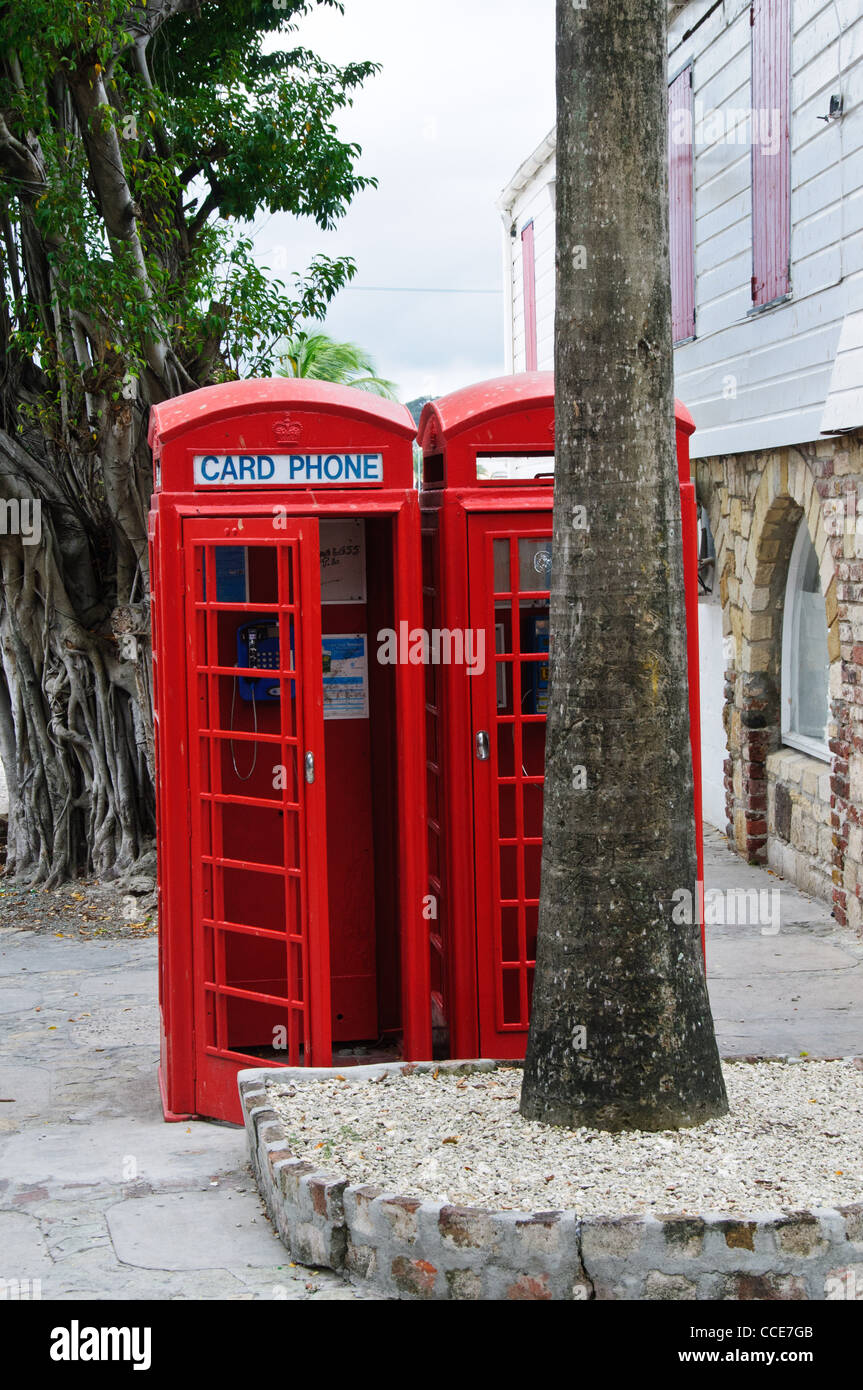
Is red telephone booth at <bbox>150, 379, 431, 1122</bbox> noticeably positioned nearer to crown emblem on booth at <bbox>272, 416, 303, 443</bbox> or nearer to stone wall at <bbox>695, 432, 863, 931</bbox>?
crown emblem on booth at <bbox>272, 416, 303, 443</bbox>

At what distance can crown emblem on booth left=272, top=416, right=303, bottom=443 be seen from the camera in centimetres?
544

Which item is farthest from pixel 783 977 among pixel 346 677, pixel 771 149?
pixel 771 149

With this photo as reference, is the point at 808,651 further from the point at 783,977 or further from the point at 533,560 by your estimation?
the point at 533,560

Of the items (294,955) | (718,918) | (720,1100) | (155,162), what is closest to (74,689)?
(155,162)

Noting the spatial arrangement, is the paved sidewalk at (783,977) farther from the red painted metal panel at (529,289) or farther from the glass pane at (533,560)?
the red painted metal panel at (529,289)

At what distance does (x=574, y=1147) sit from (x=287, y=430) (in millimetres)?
2733

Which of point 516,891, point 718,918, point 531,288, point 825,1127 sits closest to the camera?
point 825,1127

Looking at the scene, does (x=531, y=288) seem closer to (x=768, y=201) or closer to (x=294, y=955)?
(x=768, y=201)

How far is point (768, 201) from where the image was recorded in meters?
9.90

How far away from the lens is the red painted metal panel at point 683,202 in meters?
11.7

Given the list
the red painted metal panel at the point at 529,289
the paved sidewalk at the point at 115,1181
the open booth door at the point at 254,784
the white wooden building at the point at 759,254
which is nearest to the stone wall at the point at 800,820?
the white wooden building at the point at 759,254

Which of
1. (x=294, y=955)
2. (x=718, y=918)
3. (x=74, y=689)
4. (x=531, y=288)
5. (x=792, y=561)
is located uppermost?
(x=531, y=288)

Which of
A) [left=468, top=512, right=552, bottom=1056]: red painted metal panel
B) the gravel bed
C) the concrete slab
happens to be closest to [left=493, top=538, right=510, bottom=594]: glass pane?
[left=468, top=512, right=552, bottom=1056]: red painted metal panel

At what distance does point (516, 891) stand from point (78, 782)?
580cm
